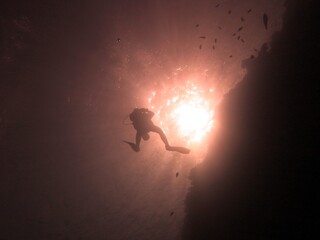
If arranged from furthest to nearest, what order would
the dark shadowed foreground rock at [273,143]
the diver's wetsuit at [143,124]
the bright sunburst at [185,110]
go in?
the bright sunburst at [185,110] → the dark shadowed foreground rock at [273,143] → the diver's wetsuit at [143,124]

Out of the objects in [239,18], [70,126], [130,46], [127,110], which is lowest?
[70,126]

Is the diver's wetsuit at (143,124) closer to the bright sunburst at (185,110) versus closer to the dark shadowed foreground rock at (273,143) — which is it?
the dark shadowed foreground rock at (273,143)

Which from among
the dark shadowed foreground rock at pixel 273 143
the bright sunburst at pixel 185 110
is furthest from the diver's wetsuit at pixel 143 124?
the bright sunburst at pixel 185 110

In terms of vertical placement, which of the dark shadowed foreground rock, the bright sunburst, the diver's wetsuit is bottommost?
the diver's wetsuit

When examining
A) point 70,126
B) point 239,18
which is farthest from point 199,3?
point 70,126

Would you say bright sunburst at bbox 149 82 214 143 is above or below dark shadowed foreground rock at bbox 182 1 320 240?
above

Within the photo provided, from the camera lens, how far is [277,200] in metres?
16.2

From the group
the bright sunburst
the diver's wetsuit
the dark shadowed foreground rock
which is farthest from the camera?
the bright sunburst

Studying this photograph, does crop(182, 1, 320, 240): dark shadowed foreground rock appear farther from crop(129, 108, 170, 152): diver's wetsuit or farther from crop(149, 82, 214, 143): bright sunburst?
crop(129, 108, 170, 152): diver's wetsuit

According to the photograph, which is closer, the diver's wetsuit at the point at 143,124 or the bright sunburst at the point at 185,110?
the diver's wetsuit at the point at 143,124

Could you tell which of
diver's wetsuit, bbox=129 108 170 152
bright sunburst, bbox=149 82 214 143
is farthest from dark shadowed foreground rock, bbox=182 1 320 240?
diver's wetsuit, bbox=129 108 170 152

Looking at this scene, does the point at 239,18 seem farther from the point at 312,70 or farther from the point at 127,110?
the point at 127,110

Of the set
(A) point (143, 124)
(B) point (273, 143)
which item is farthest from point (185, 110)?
(A) point (143, 124)

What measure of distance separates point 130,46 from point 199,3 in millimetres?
5445
